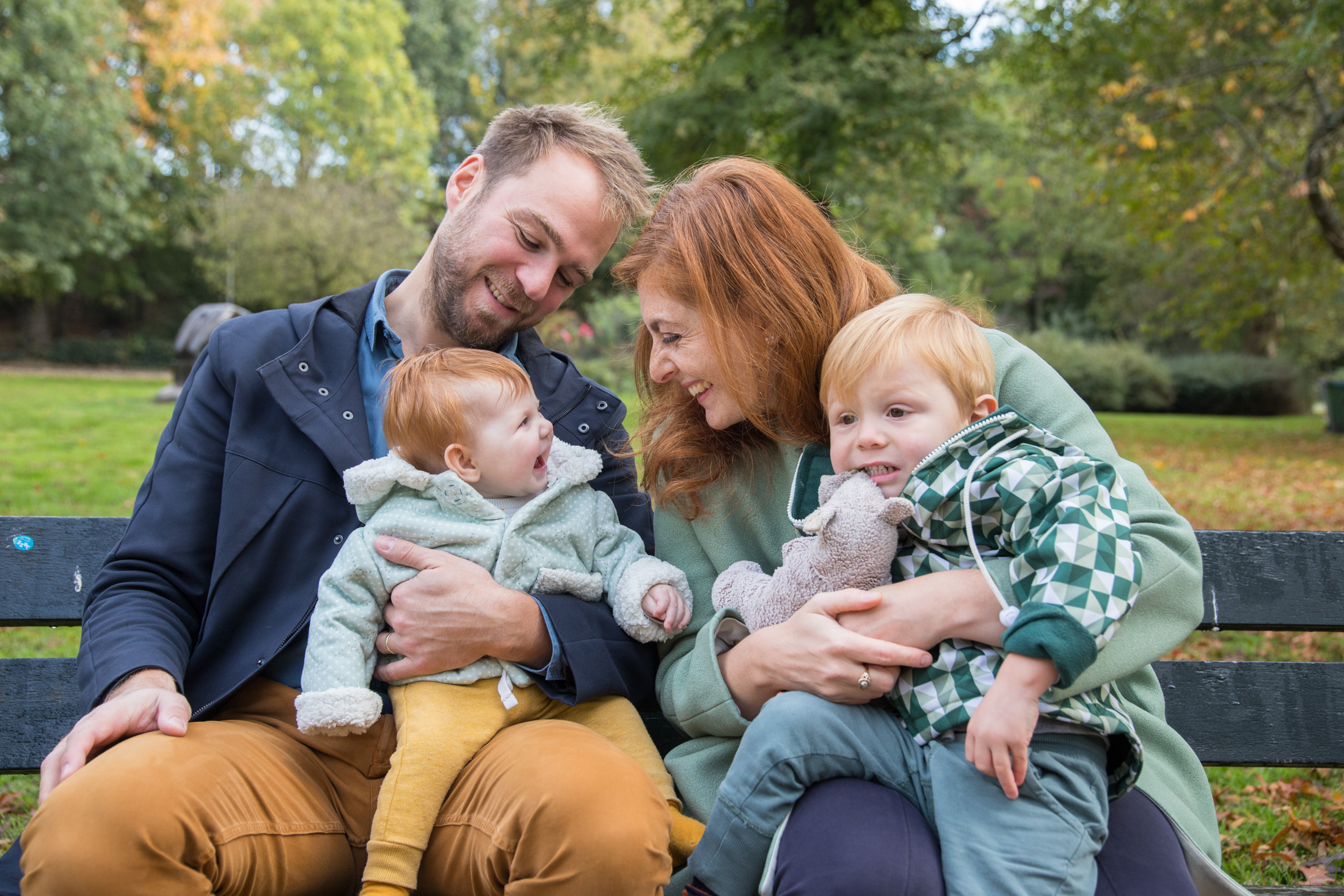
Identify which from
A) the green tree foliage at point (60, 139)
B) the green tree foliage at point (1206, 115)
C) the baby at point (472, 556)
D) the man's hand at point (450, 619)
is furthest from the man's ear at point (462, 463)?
the green tree foliage at point (60, 139)

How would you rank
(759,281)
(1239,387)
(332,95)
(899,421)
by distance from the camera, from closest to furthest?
(899,421), (759,281), (1239,387), (332,95)

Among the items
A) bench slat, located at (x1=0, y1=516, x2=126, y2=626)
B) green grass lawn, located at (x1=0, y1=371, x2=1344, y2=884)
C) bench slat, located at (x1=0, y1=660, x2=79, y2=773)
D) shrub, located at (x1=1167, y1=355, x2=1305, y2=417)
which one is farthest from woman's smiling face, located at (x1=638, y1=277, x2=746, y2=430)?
shrub, located at (x1=1167, y1=355, x2=1305, y2=417)

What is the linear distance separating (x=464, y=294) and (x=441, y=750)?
1.29 metres

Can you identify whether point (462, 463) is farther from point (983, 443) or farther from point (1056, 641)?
point (1056, 641)

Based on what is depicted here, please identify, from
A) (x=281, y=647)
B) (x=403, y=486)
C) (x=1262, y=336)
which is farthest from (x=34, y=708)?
(x=1262, y=336)

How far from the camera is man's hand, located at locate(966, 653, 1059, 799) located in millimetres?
1753

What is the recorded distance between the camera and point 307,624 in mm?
2408

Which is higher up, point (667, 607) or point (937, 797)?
point (667, 607)

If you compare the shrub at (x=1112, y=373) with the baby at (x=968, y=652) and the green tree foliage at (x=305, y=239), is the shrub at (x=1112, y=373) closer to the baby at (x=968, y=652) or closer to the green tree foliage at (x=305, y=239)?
the green tree foliage at (x=305, y=239)

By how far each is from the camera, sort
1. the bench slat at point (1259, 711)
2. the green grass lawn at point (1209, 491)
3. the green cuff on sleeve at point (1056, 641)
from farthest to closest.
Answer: the green grass lawn at point (1209, 491) < the bench slat at point (1259, 711) < the green cuff on sleeve at point (1056, 641)

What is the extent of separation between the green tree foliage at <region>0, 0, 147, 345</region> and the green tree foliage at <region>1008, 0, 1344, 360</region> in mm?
25003

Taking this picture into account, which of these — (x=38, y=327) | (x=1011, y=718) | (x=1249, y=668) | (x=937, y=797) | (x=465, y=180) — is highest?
(x=465, y=180)

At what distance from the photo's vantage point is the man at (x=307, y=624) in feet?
6.09

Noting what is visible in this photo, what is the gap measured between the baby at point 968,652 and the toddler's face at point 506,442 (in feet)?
2.21
